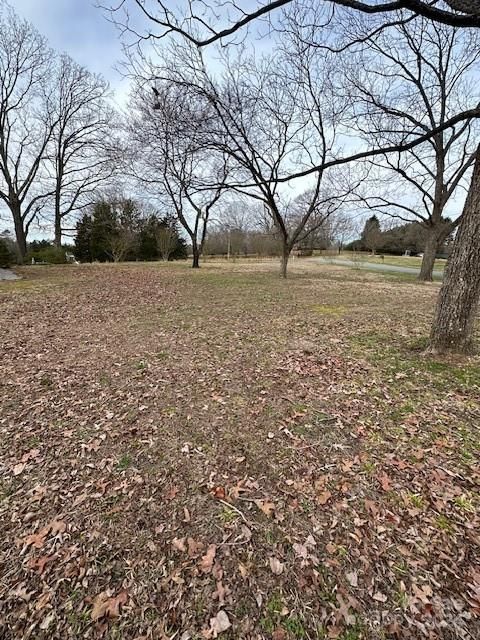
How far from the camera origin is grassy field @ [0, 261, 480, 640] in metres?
1.42

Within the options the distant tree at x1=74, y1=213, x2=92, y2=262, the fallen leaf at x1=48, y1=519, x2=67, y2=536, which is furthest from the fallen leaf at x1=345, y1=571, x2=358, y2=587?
the distant tree at x1=74, y1=213, x2=92, y2=262

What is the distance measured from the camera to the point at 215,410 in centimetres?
303

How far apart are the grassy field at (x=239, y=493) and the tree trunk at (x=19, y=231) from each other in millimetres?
15180

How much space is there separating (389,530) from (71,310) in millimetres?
7159

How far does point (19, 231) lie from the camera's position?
16.2 m

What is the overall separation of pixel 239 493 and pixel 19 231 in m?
19.7

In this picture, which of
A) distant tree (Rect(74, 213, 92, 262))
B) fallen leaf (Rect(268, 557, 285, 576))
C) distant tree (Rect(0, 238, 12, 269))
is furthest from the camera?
distant tree (Rect(74, 213, 92, 262))

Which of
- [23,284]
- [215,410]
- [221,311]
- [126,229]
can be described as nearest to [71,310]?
[221,311]

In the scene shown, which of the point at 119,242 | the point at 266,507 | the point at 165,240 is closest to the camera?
the point at 266,507

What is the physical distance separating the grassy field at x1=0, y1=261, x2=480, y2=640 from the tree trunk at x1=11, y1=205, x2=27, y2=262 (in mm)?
15180

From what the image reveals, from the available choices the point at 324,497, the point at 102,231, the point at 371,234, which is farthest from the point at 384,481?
the point at 371,234

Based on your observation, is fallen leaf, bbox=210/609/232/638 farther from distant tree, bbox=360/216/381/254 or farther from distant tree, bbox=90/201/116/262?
distant tree, bbox=360/216/381/254

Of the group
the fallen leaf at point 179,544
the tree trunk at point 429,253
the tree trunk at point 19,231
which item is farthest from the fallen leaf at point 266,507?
the tree trunk at point 19,231

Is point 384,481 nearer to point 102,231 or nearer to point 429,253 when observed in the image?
point 429,253
